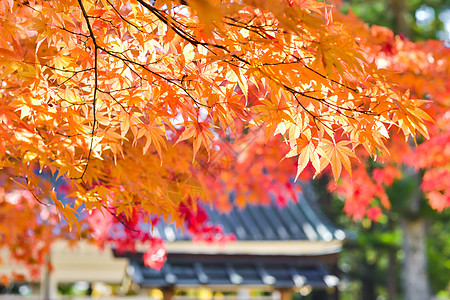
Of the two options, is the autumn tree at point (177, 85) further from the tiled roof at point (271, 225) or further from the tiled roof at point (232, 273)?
the tiled roof at point (271, 225)

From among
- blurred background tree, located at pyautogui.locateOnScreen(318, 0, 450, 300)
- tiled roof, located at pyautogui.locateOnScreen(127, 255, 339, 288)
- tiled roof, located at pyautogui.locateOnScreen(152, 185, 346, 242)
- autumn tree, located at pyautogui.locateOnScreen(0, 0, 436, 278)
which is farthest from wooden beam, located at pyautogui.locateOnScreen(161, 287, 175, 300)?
autumn tree, located at pyautogui.locateOnScreen(0, 0, 436, 278)

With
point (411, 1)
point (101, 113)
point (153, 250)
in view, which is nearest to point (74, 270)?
point (153, 250)

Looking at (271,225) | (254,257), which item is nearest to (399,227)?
(271,225)

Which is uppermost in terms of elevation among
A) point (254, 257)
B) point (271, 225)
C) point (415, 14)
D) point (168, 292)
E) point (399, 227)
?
point (415, 14)

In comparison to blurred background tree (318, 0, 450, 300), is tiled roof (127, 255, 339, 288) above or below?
below

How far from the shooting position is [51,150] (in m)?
2.46

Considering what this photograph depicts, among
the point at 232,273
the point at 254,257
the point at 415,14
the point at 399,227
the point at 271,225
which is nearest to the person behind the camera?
the point at 232,273

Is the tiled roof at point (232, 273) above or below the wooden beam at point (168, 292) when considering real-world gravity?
above

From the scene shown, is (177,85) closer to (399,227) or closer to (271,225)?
(271,225)

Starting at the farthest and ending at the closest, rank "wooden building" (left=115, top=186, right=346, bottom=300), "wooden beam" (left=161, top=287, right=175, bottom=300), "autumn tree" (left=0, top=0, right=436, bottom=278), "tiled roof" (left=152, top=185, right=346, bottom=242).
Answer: "tiled roof" (left=152, top=185, right=346, bottom=242)
"wooden building" (left=115, top=186, right=346, bottom=300)
"wooden beam" (left=161, top=287, right=175, bottom=300)
"autumn tree" (left=0, top=0, right=436, bottom=278)

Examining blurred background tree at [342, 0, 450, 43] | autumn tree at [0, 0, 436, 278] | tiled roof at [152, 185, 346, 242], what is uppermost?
blurred background tree at [342, 0, 450, 43]

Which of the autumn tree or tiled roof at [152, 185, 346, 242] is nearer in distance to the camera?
the autumn tree

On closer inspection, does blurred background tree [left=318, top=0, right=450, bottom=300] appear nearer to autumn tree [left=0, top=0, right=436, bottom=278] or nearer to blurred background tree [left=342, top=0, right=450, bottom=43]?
blurred background tree [left=342, top=0, right=450, bottom=43]

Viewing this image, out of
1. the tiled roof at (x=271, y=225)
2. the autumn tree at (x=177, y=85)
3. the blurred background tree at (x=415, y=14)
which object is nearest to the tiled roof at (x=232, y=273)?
the tiled roof at (x=271, y=225)
